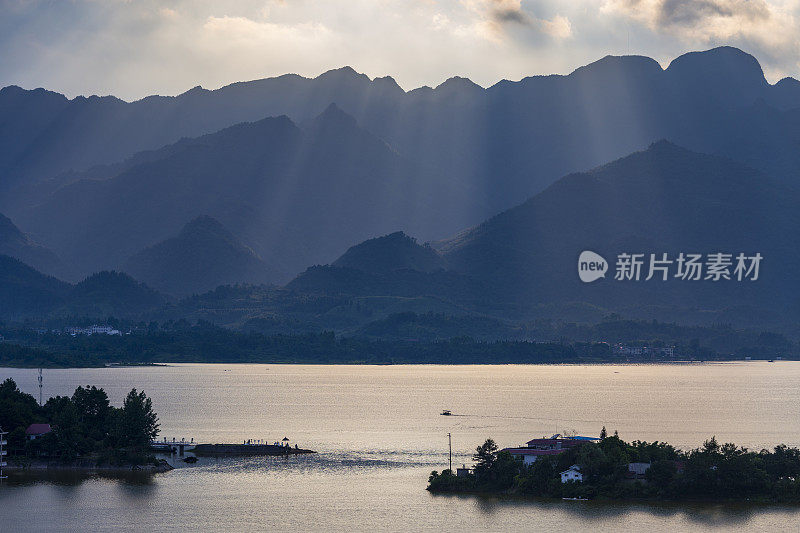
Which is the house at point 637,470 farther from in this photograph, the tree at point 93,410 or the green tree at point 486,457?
the tree at point 93,410

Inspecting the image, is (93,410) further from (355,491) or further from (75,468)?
(355,491)

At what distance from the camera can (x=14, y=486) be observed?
372 ft

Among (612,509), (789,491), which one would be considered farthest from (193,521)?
(789,491)

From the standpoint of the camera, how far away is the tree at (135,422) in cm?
12144

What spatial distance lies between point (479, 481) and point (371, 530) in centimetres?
1451

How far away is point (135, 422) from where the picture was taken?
403 ft

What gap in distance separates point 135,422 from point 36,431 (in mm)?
11319

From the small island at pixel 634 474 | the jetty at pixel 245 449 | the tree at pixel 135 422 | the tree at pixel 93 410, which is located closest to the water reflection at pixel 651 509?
the small island at pixel 634 474

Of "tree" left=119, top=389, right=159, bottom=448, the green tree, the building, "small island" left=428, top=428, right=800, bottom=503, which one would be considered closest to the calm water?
"small island" left=428, top=428, right=800, bottom=503

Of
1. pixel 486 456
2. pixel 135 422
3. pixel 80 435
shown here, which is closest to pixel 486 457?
pixel 486 456

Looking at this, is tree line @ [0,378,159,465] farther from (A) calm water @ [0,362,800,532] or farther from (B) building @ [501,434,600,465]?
(B) building @ [501,434,600,465]

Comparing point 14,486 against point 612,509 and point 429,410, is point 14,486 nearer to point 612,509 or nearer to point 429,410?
point 612,509

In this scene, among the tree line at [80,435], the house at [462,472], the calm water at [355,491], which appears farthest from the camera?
the tree line at [80,435]

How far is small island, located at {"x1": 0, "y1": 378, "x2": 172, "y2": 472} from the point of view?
404ft
